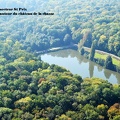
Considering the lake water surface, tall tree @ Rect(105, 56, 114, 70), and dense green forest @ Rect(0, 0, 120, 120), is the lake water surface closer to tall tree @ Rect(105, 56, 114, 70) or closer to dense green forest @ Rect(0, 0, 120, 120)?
tall tree @ Rect(105, 56, 114, 70)

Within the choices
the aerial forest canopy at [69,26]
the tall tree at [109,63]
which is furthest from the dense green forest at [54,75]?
the tall tree at [109,63]

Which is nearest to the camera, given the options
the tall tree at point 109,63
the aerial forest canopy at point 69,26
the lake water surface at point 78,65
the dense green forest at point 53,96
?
the dense green forest at point 53,96

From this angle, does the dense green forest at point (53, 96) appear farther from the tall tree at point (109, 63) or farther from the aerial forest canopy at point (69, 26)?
the aerial forest canopy at point (69, 26)

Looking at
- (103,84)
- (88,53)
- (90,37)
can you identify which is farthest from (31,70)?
(90,37)

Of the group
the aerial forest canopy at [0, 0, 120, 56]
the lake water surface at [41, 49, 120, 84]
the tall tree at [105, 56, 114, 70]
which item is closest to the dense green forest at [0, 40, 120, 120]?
the lake water surface at [41, 49, 120, 84]

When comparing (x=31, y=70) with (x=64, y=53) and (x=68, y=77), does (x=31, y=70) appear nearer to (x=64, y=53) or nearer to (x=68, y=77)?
(x=68, y=77)

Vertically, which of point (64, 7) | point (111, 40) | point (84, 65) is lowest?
point (84, 65)

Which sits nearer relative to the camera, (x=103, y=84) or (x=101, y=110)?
(x=101, y=110)

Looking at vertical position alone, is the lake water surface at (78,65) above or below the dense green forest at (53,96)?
below
